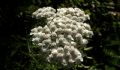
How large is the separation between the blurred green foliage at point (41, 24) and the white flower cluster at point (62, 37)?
20cm

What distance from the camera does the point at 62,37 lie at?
4074 mm

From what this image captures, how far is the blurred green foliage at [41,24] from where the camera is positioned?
2.94 metres

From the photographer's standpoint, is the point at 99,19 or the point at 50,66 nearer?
the point at 50,66

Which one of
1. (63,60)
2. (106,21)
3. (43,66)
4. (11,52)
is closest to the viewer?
(11,52)

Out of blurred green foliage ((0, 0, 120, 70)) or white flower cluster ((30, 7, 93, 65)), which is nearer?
blurred green foliage ((0, 0, 120, 70))

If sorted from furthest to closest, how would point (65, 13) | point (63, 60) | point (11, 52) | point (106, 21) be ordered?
point (106, 21)
point (65, 13)
point (63, 60)
point (11, 52)

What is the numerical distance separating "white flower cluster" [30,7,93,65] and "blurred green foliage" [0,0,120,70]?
0.20 meters

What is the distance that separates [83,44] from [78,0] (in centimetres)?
148

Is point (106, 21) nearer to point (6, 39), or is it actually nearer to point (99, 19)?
point (99, 19)

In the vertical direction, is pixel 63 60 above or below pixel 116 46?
below

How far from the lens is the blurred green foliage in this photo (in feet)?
9.64

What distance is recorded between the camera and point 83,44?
14.2 feet

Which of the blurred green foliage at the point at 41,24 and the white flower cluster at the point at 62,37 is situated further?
the white flower cluster at the point at 62,37

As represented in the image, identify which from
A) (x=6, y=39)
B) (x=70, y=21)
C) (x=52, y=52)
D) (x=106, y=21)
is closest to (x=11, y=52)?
(x=6, y=39)
